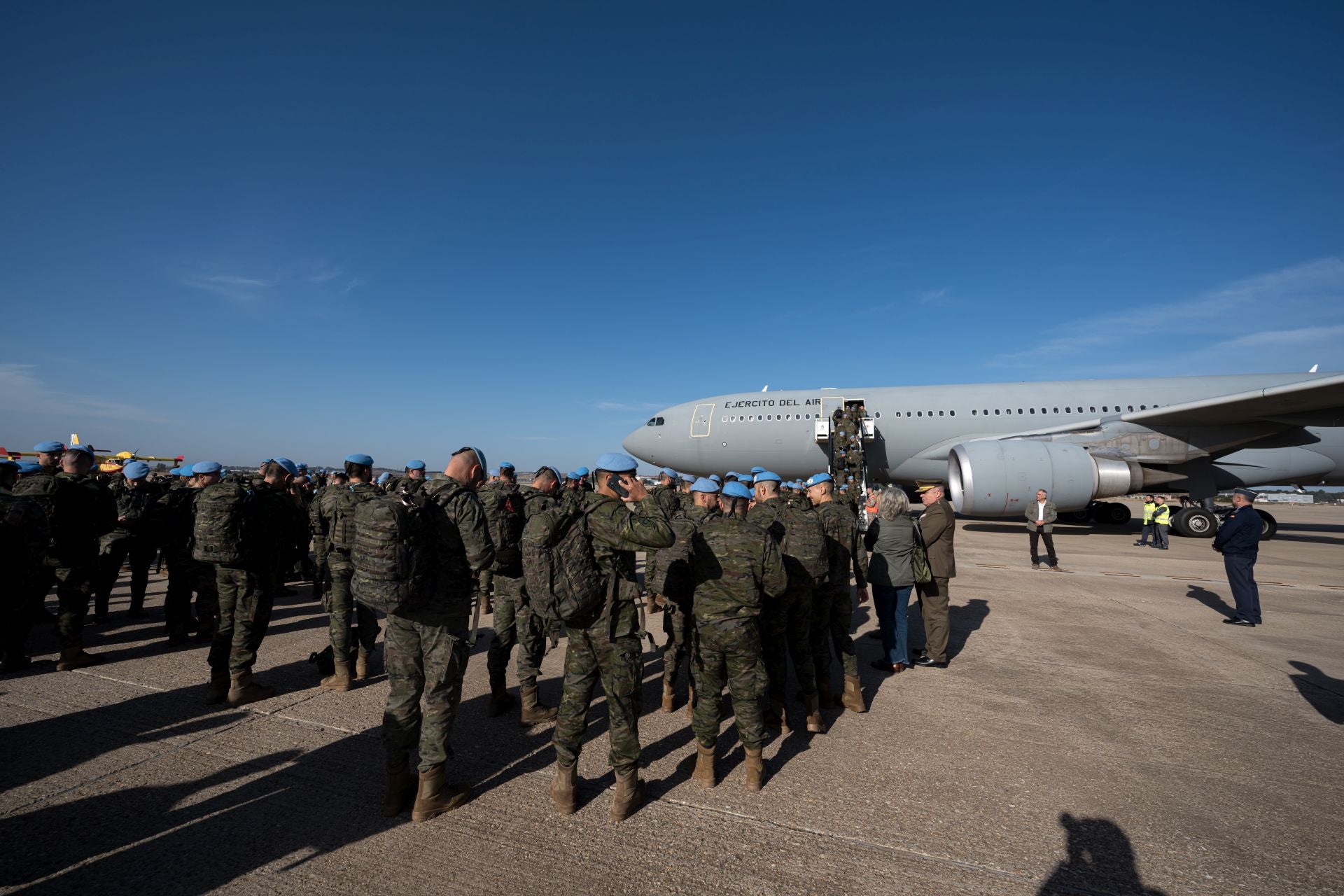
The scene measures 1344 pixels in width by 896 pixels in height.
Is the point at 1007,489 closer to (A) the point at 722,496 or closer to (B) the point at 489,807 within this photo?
A: (A) the point at 722,496

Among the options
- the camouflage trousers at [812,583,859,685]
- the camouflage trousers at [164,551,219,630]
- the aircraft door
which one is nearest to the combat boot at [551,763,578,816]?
the camouflage trousers at [812,583,859,685]

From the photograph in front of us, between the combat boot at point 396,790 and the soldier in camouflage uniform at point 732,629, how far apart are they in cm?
179

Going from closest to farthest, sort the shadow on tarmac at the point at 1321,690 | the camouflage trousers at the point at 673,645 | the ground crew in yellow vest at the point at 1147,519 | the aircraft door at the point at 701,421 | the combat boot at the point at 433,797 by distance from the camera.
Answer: the combat boot at the point at 433,797 < the shadow on tarmac at the point at 1321,690 < the camouflage trousers at the point at 673,645 < the ground crew in yellow vest at the point at 1147,519 < the aircraft door at the point at 701,421

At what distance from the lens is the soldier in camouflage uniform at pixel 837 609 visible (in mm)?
4746

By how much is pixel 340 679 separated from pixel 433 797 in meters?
2.60

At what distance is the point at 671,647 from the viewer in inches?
192

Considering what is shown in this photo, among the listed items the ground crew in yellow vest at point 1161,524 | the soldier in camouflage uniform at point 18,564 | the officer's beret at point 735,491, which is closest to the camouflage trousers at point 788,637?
the officer's beret at point 735,491

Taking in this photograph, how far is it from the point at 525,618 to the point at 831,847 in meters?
2.86

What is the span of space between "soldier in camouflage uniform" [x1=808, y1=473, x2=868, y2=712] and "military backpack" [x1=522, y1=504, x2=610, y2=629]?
222cm

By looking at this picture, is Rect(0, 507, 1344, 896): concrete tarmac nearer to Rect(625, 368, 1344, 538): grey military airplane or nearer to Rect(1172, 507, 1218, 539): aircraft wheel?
Rect(625, 368, 1344, 538): grey military airplane

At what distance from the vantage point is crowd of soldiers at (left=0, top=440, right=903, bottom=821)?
10.8 feet

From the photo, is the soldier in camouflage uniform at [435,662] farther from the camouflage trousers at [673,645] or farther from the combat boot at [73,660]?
the combat boot at [73,660]

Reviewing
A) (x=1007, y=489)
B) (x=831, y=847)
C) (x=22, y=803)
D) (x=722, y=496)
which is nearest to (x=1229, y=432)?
(x=1007, y=489)

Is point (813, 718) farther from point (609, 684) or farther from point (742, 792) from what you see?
point (609, 684)
